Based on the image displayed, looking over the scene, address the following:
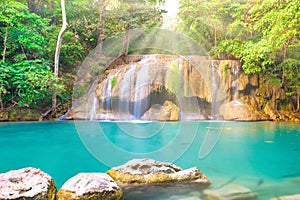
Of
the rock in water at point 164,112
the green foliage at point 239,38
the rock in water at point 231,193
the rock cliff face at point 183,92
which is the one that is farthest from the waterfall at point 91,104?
the rock in water at point 231,193

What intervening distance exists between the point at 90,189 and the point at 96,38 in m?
12.1

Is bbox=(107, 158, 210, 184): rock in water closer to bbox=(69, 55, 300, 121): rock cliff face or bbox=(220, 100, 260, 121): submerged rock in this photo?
bbox=(69, 55, 300, 121): rock cliff face

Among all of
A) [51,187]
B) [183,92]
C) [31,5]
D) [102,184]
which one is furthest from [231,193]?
[31,5]

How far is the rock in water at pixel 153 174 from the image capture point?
309 cm

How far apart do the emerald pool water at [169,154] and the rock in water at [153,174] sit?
15cm

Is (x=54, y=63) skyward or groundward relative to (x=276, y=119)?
skyward

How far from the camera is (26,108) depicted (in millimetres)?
10234

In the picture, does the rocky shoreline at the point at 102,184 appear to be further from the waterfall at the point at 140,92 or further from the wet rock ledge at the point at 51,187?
the waterfall at the point at 140,92

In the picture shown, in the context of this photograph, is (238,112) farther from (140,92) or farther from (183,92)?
(140,92)

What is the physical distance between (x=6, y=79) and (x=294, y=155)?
9.80 m

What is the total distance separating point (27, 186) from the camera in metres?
2.38

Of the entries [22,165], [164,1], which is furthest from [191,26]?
[22,165]

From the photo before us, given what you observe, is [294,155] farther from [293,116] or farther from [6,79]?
[6,79]

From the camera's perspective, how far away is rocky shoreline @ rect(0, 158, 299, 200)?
92.7 inches
